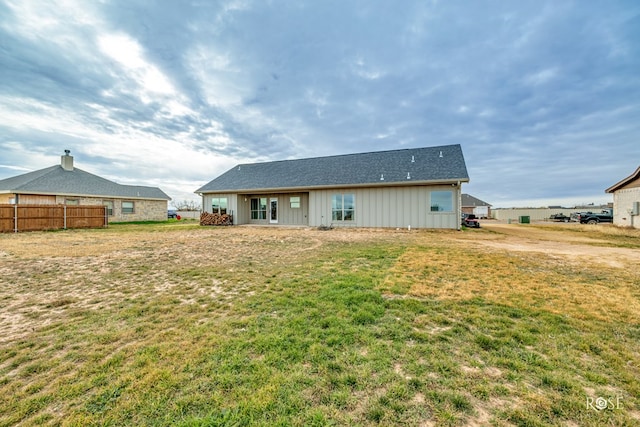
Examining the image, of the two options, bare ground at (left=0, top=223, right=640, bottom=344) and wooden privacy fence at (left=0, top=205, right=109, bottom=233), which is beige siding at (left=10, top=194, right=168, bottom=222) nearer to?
wooden privacy fence at (left=0, top=205, right=109, bottom=233)

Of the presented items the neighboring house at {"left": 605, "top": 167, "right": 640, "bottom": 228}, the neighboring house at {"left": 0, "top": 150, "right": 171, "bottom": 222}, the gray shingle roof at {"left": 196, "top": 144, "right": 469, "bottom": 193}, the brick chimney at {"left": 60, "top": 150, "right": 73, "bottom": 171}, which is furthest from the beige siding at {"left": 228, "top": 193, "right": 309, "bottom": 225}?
the neighboring house at {"left": 605, "top": 167, "right": 640, "bottom": 228}

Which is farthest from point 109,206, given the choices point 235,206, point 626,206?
point 626,206

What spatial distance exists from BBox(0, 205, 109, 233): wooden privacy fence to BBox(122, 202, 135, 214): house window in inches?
257

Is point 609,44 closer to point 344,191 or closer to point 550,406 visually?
point 344,191

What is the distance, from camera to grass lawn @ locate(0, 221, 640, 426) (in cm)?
170

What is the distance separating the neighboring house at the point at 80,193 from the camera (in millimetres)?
18547

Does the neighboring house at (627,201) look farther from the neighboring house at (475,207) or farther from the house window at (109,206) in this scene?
the house window at (109,206)

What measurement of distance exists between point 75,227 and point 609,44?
35184 mm

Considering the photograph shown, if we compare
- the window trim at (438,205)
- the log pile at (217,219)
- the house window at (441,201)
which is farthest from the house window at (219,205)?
the house window at (441,201)

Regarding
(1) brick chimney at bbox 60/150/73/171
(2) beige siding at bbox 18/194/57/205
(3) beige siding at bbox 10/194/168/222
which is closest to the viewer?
(2) beige siding at bbox 18/194/57/205

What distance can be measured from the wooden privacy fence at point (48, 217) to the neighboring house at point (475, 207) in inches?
2146

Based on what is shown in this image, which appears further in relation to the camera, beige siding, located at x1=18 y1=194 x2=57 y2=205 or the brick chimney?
the brick chimney

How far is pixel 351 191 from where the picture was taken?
16.2m

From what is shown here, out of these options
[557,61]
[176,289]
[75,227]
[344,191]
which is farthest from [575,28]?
[75,227]
